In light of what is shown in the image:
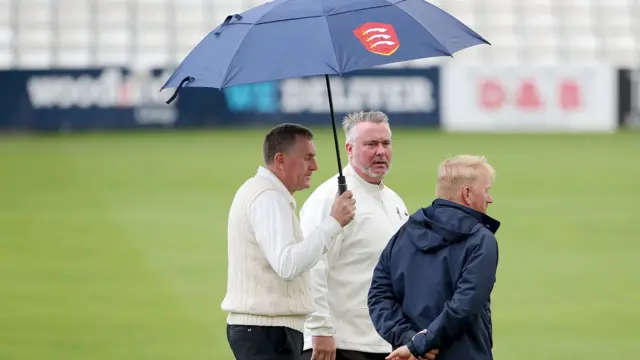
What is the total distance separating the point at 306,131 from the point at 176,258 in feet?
29.4

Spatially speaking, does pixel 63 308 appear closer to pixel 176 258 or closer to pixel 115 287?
pixel 115 287

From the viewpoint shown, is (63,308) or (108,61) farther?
(108,61)

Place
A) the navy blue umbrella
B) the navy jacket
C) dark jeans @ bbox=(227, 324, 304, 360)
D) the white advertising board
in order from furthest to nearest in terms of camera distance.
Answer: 1. the white advertising board
2. dark jeans @ bbox=(227, 324, 304, 360)
3. the navy blue umbrella
4. the navy jacket

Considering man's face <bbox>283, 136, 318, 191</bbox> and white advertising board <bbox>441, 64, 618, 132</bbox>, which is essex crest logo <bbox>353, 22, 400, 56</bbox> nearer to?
man's face <bbox>283, 136, 318, 191</bbox>

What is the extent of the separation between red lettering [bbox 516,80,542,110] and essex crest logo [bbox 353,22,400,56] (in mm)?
28125

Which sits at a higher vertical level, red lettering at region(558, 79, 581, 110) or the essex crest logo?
the essex crest logo

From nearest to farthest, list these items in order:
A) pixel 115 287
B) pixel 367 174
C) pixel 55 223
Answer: pixel 367 174 < pixel 115 287 < pixel 55 223

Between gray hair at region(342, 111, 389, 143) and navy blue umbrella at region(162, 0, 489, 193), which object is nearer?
navy blue umbrella at region(162, 0, 489, 193)

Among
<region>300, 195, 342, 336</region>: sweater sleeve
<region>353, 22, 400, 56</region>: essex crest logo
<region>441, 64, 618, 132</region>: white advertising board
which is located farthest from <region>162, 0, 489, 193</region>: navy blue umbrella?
<region>441, 64, 618, 132</region>: white advertising board

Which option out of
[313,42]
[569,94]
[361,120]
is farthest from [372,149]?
[569,94]

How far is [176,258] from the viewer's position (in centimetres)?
1448

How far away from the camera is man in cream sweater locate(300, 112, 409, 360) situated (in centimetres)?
600

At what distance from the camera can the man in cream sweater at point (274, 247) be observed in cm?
548

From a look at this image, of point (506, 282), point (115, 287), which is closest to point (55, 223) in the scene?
point (115, 287)
